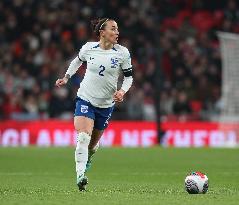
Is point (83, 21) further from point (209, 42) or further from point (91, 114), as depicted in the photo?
point (91, 114)

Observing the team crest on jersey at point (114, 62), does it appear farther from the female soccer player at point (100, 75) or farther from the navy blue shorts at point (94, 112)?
the navy blue shorts at point (94, 112)

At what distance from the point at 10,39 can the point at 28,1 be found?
1525 millimetres

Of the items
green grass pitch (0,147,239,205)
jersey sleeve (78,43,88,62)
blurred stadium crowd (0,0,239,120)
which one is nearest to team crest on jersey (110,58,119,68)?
jersey sleeve (78,43,88,62)

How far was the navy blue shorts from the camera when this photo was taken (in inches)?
420

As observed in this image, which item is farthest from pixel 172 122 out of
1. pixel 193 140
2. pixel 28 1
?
pixel 28 1

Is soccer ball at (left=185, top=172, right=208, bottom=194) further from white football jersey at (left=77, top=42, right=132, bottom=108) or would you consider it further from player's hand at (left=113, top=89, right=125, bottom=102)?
white football jersey at (left=77, top=42, right=132, bottom=108)

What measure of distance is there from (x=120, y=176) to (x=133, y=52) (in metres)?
13.8

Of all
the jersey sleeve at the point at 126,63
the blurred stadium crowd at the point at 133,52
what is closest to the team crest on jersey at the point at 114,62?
the jersey sleeve at the point at 126,63

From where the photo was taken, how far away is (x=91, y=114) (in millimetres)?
10695

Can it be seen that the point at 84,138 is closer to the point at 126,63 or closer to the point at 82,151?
the point at 82,151

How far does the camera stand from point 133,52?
26.9 m

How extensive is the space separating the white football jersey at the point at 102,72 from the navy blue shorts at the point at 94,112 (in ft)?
0.19

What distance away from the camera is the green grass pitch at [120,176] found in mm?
9037

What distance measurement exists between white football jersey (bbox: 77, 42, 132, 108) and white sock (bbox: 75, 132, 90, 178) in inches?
21.5
